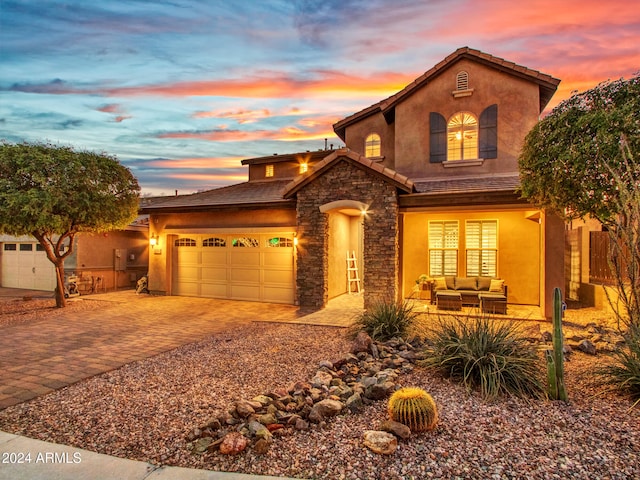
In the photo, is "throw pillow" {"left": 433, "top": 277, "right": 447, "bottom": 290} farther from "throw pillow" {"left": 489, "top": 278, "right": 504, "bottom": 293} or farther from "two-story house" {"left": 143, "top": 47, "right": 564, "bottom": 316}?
"throw pillow" {"left": 489, "top": 278, "right": 504, "bottom": 293}

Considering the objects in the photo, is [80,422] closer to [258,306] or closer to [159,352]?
[159,352]

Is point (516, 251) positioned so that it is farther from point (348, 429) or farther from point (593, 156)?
point (348, 429)

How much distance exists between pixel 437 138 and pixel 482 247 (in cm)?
416

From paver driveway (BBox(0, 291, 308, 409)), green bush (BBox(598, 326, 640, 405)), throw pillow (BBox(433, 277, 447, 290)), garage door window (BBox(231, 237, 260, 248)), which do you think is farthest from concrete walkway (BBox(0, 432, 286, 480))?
throw pillow (BBox(433, 277, 447, 290))

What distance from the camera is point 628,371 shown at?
4453 mm

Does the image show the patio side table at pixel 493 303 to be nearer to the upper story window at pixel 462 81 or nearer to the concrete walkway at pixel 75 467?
the upper story window at pixel 462 81

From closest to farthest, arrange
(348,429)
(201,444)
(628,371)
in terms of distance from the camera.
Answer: (201,444)
(348,429)
(628,371)

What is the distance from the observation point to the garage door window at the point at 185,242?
14109 millimetres

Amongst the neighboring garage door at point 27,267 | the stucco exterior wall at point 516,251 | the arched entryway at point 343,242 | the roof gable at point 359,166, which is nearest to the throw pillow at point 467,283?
the stucco exterior wall at point 516,251

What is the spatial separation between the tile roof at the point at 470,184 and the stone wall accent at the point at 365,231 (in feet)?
4.57

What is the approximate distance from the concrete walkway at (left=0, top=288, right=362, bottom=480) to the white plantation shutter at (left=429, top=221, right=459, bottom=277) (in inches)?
125

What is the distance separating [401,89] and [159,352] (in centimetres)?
1216

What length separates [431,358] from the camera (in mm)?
5273

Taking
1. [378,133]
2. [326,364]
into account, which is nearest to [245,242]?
[378,133]
